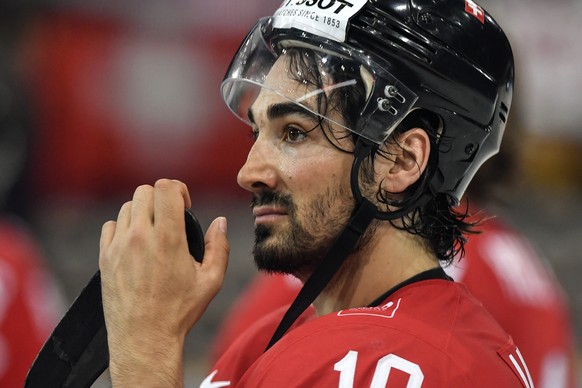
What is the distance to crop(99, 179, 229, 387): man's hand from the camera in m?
2.14

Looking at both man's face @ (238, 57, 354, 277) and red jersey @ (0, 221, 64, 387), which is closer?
man's face @ (238, 57, 354, 277)

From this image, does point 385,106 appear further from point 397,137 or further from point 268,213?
point 268,213

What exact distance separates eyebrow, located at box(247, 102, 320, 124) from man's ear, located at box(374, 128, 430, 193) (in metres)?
0.19

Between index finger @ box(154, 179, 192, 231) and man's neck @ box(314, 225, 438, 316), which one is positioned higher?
index finger @ box(154, 179, 192, 231)

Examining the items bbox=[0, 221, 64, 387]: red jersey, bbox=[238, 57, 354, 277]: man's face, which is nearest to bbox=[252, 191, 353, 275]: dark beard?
bbox=[238, 57, 354, 277]: man's face

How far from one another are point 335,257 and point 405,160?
0.94ft

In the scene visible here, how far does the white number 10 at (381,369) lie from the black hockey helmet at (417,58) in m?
0.57

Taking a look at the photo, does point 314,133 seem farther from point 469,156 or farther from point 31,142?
point 31,142

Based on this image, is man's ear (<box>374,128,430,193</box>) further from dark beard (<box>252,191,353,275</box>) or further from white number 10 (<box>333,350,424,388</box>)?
white number 10 (<box>333,350,424,388</box>)

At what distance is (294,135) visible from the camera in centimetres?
246

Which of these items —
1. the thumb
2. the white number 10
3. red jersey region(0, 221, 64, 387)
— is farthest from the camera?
red jersey region(0, 221, 64, 387)

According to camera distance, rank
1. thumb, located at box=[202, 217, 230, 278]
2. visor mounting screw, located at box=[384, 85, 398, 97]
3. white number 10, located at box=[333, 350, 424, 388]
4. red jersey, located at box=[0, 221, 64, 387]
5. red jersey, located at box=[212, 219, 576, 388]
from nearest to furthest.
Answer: white number 10, located at box=[333, 350, 424, 388]
thumb, located at box=[202, 217, 230, 278]
visor mounting screw, located at box=[384, 85, 398, 97]
red jersey, located at box=[212, 219, 576, 388]
red jersey, located at box=[0, 221, 64, 387]

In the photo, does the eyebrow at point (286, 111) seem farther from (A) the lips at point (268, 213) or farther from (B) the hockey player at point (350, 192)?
(A) the lips at point (268, 213)

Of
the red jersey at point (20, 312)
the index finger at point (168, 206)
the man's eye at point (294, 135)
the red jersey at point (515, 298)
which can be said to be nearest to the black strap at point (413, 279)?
the man's eye at point (294, 135)
